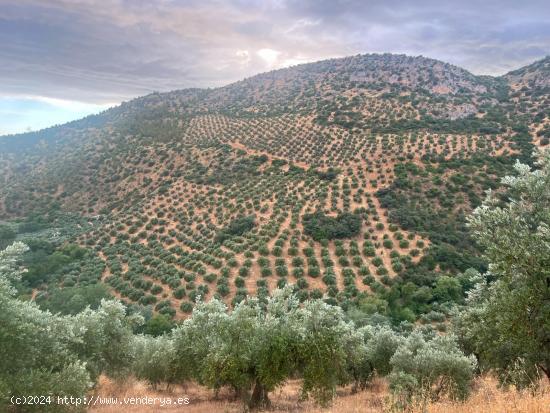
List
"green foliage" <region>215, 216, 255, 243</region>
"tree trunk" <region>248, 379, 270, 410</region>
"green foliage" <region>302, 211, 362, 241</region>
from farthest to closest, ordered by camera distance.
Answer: "green foliage" <region>215, 216, 255, 243</region> → "green foliage" <region>302, 211, 362, 241</region> → "tree trunk" <region>248, 379, 270, 410</region>

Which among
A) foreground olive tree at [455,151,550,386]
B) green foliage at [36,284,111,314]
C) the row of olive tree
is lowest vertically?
green foliage at [36,284,111,314]

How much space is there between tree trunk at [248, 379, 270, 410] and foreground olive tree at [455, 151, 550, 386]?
358 inches

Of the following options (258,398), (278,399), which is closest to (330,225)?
(278,399)

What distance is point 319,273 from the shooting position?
44.7m

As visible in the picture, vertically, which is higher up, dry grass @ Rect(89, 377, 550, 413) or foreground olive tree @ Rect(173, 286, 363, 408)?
foreground olive tree @ Rect(173, 286, 363, 408)

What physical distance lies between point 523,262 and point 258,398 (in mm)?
11200

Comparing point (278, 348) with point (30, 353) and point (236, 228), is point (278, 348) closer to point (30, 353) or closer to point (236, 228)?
point (30, 353)

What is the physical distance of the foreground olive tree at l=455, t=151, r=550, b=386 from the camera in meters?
10.0

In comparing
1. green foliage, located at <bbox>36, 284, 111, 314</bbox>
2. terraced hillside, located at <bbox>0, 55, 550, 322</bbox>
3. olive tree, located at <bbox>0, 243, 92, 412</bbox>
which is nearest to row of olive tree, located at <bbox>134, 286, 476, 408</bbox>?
olive tree, located at <bbox>0, 243, 92, 412</bbox>

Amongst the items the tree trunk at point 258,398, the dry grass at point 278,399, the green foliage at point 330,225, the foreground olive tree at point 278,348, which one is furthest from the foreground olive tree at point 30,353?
the green foliage at point 330,225

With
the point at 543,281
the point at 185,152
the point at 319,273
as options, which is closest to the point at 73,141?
the point at 185,152

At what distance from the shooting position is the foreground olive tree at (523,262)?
10.0 metres

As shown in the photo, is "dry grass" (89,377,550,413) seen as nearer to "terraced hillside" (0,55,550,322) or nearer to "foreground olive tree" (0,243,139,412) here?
"foreground olive tree" (0,243,139,412)

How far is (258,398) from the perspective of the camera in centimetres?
1633
